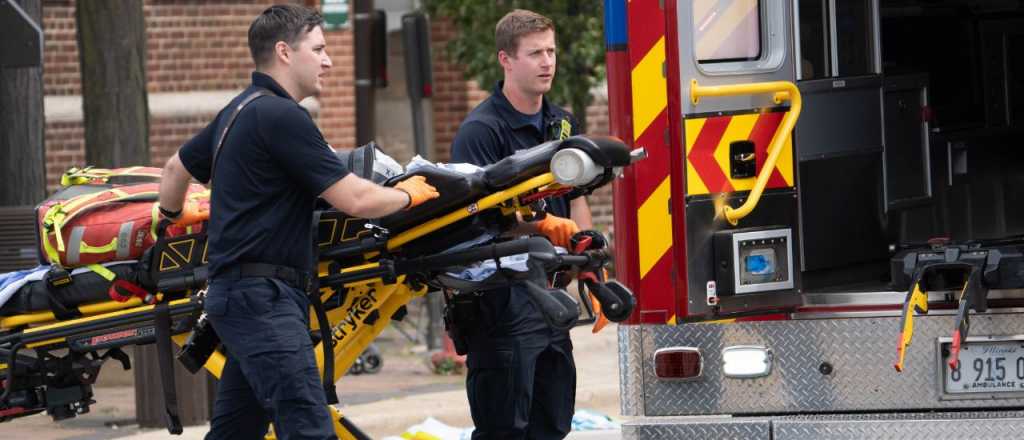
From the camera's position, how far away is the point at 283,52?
246 inches

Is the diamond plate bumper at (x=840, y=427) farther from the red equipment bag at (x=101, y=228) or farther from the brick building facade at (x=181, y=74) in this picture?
the brick building facade at (x=181, y=74)

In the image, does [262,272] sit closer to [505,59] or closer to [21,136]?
[505,59]

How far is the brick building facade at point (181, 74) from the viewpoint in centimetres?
1731

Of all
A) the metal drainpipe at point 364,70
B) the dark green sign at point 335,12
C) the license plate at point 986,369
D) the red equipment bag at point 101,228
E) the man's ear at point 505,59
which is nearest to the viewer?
the license plate at point 986,369

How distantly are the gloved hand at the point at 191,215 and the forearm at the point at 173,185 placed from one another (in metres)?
0.05

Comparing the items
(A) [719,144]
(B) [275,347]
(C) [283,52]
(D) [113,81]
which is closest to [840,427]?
(A) [719,144]

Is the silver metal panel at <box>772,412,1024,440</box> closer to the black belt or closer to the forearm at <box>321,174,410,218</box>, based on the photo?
the forearm at <box>321,174,410,218</box>

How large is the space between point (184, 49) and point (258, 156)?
11926 millimetres

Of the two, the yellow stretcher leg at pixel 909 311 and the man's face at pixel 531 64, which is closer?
the yellow stretcher leg at pixel 909 311

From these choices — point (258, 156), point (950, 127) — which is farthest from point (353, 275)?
point (950, 127)

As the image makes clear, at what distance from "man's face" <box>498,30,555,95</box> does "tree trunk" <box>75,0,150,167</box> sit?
16.9ft

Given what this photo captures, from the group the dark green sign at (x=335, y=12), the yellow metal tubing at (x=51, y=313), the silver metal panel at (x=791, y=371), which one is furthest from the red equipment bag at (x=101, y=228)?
the dark green sign at (x=335, y=12)

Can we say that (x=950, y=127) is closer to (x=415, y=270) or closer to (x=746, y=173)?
(x=746, y=173)

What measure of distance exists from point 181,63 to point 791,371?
12.0 meters
